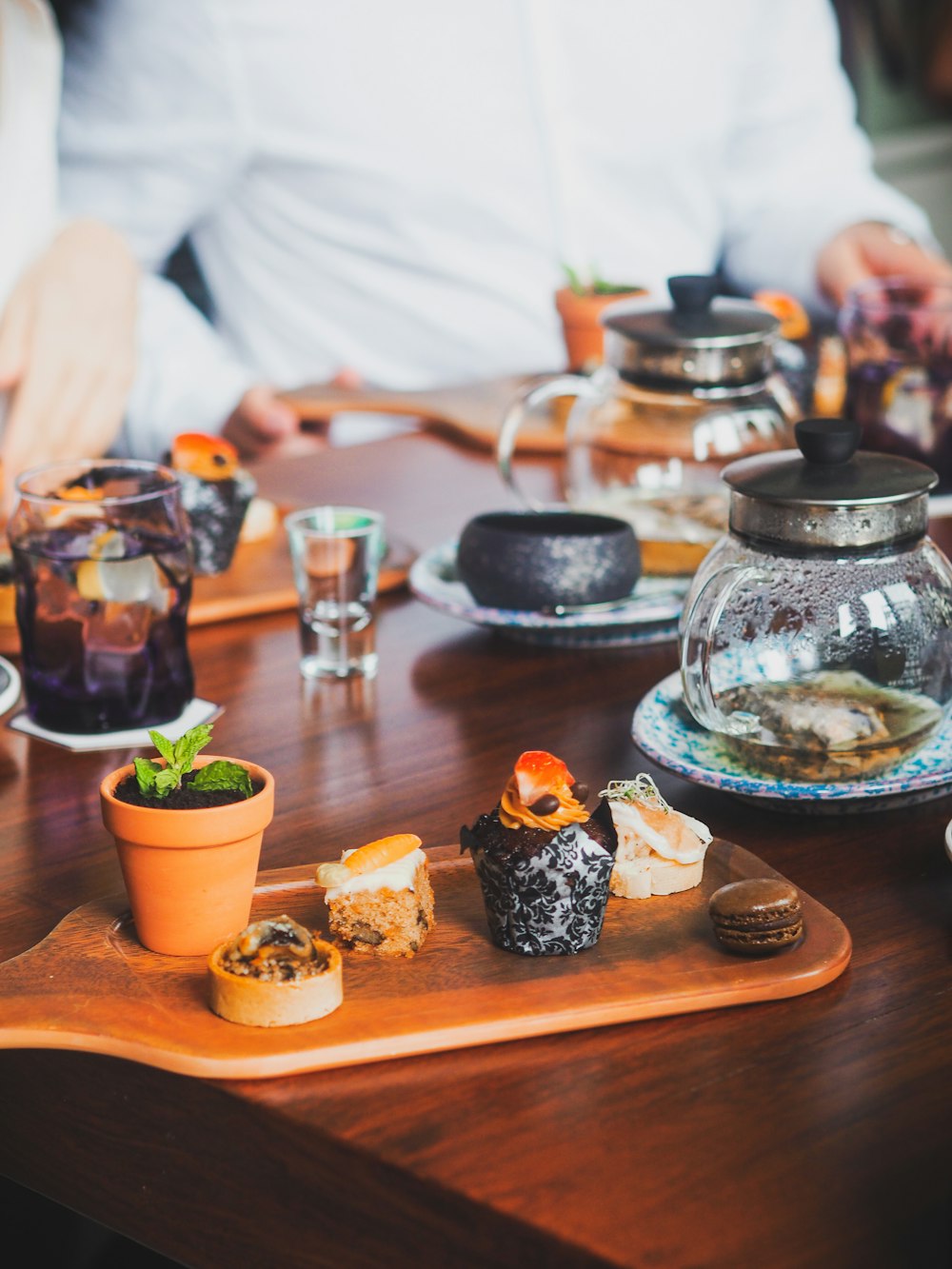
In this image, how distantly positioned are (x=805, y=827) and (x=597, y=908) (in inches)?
8.1

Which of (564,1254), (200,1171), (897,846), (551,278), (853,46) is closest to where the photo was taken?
(564,1254)

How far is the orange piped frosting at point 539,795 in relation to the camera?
0.68m

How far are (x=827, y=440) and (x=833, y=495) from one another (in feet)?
0.11

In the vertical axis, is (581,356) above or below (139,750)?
above

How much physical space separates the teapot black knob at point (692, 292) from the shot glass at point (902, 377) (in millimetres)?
398

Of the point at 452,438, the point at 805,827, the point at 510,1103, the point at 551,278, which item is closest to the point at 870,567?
the point at 805,827

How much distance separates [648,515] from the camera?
125 cm

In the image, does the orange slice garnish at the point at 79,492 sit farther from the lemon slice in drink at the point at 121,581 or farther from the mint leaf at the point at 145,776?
the mint leaf at the point at 145,776

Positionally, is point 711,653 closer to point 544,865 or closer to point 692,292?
point 544,865

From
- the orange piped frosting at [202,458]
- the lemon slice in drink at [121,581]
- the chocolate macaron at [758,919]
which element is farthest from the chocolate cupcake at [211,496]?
the chocolate macaron at [758,919]

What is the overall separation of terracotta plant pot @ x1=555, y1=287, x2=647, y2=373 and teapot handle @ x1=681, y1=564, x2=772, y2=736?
1.05 metres

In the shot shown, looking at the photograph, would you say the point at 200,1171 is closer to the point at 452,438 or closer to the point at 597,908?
the point at 597,908

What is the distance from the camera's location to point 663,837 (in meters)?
0.74

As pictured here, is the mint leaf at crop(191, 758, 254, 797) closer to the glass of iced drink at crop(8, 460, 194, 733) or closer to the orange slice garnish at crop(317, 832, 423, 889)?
the orange slice garnish at crop(317, 832, 423, 889)
